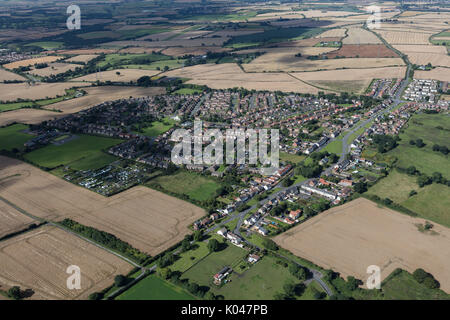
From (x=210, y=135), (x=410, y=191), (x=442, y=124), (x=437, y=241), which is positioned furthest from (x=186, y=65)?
(x=437, y=241)

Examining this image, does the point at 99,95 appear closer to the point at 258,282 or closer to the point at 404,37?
the point at 258,282

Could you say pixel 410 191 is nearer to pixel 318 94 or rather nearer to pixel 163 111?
pixel 318 94

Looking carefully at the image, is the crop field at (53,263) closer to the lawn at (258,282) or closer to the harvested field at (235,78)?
the lawn at (258,282)

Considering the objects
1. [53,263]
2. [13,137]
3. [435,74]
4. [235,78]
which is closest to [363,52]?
[435,74]

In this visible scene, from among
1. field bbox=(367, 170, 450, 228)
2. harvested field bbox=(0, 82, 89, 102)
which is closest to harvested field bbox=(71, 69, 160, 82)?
harvested field bbox=(0, 82, 89, 102)

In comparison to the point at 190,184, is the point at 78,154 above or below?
above
